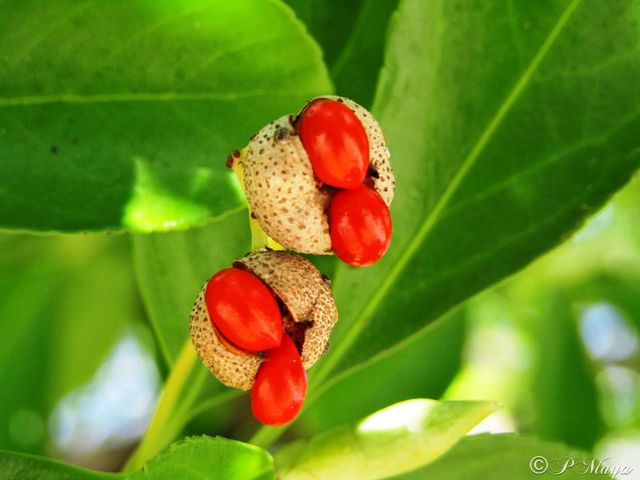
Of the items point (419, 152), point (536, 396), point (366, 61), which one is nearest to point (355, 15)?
point (366, 61)

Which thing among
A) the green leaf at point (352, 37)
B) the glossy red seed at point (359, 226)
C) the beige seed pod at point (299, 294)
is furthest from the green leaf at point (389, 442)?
the green leaf at point (352, 37)

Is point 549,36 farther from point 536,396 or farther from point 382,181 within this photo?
point 536,396

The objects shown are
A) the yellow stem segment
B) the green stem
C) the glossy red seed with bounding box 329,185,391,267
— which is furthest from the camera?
the green stem

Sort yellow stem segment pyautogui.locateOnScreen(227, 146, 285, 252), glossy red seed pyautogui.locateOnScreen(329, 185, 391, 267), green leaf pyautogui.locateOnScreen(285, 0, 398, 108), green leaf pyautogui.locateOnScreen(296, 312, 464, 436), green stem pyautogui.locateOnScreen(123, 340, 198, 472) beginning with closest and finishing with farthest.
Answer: glossy red seed pyautogui.locateOnScreen(329, 185, 391, 267), yellow stem segment pyautogui.locateOnScreen(227, 146, 285, 252), green stem pyautogui.locateOnScreen(123, 340, 198, 472), green leaf pyautogui.locateOnScreen(285, 0, 398, 108), green leaf pyautogui.locateOnScreen(296, 312, 464, 436)

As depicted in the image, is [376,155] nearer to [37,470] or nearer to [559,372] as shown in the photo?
[37,470]

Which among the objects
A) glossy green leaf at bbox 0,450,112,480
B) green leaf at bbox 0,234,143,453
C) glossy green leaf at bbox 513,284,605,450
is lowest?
green leaf at bbox 0,234,143,453

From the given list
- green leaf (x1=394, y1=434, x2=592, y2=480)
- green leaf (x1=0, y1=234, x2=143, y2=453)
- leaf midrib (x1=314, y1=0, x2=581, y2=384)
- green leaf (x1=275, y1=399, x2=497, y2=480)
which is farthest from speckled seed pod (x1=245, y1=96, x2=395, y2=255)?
green leaf (x1=0, y1=234, x2=143, y2=453)

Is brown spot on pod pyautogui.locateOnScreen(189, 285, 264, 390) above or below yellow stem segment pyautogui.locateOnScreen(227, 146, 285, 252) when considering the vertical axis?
below

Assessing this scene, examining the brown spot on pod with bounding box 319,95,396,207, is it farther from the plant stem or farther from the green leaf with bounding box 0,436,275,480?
the green leaf with bounding box 0,436,275,480
